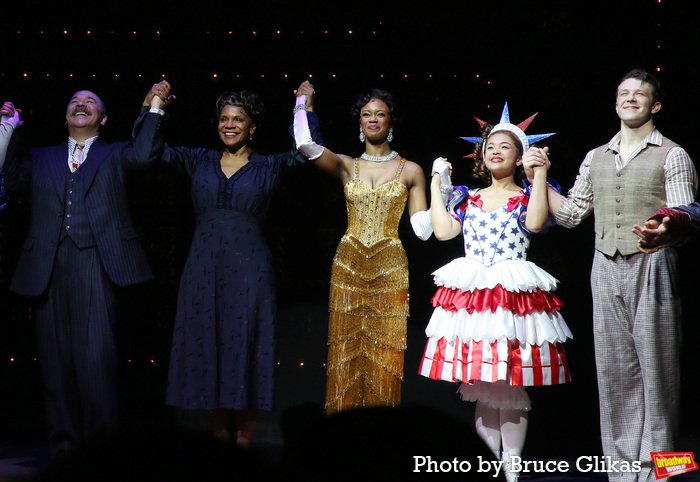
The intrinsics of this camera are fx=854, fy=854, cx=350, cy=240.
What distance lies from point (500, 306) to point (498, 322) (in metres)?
0.08

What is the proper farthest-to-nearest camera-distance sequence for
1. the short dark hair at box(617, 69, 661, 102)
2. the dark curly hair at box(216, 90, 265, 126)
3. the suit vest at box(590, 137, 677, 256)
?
the dark curly hair at box(216, 90, 265, 126) < the short dark hair at box(617, 69, 661, 102) < the suit vest at box(590, 137, 677, 256)

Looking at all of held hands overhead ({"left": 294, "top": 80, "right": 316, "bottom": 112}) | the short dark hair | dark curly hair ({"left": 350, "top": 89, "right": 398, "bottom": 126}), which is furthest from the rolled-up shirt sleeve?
held hands overhead ({"left": 294, "top": 80, "right": 316, "bottom": 112})

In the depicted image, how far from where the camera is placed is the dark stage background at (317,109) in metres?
4.88

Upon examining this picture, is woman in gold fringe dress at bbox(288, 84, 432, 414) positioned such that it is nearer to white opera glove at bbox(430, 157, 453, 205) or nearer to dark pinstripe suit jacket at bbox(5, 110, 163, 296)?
white opera glove at bbox(430, 157, 453, 205)

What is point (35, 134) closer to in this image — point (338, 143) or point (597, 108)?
point (338, 143)

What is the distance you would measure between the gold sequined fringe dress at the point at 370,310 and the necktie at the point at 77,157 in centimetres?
140

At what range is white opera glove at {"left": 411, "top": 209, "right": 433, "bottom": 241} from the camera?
427 cm

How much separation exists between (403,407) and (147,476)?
48 centimetres

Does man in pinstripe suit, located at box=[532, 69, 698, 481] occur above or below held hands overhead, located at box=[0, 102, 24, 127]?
below

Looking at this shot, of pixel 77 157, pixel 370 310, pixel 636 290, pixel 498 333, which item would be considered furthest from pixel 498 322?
pixel 77 157

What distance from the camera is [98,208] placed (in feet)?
13.9

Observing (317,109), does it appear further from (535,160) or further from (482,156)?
(535,160)

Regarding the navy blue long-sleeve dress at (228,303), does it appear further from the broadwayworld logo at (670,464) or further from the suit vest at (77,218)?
the broadwayworld logo at (670,464)

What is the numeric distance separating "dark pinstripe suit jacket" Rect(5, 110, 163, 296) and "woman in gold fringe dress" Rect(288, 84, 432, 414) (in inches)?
32.1
